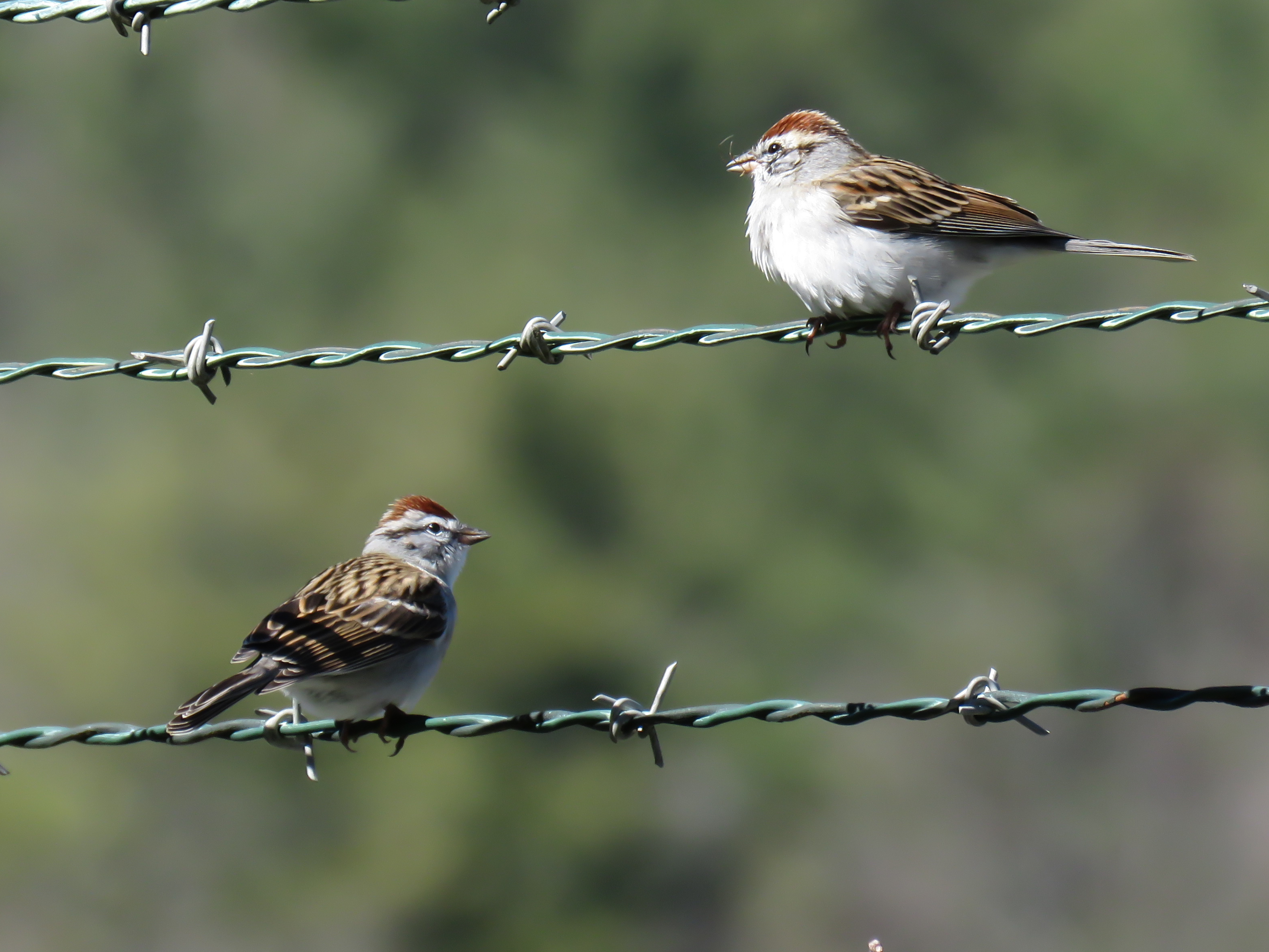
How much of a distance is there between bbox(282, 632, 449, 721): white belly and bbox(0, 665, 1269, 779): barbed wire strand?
1098 millimetres

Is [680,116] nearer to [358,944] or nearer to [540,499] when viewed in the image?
[540,499]

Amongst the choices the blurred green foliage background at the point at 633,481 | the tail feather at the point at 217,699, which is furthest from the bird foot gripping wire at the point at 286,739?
the blurred green foliage background at the point at 633,481

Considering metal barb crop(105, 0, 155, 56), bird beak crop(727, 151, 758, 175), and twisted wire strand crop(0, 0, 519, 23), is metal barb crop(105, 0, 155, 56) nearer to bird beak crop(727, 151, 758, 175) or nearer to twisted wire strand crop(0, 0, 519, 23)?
twisted wire strand crop(0, 0, 519, 23)

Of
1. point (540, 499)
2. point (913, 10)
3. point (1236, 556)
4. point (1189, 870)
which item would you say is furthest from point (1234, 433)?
point (540, 499)

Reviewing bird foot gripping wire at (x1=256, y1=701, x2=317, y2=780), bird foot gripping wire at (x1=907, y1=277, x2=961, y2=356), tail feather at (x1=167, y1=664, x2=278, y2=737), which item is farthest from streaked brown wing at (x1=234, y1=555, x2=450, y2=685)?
bird foot gripping wire at (x1=907, y1=277, x2=961, y2=356)

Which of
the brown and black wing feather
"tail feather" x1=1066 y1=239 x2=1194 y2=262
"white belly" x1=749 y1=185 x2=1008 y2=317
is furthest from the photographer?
"white belly" x1=749 y1=185 x2=1008 y2=317

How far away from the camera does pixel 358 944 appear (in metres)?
17.3

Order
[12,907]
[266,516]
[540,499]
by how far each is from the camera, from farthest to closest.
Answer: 1. [540,499]
2. [266,516]
3. [12,907]

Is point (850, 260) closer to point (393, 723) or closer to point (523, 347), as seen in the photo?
point (523, 347)

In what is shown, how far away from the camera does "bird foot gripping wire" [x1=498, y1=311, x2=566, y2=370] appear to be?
3520mm

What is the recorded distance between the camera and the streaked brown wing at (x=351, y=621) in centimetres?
484

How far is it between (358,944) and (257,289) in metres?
9.99

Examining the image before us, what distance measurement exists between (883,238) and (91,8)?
280 centimetres

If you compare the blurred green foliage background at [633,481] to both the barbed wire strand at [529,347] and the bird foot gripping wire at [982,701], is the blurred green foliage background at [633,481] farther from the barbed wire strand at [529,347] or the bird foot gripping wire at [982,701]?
the bird foot gripping wire at [982,701]
